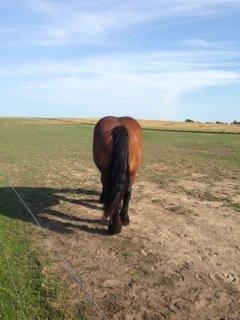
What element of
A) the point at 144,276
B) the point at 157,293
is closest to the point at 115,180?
the point at 144,276

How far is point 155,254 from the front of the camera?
6719 mm

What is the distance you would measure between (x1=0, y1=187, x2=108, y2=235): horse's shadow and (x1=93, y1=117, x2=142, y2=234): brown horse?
1.86ft

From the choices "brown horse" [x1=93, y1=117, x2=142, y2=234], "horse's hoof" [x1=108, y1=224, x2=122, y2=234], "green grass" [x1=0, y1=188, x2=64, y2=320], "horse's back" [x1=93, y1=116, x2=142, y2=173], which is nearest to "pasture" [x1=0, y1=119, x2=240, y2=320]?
"green grass" [x1=0, y1=188, x2=64, y2=320]

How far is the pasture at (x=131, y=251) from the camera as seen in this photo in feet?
16.7

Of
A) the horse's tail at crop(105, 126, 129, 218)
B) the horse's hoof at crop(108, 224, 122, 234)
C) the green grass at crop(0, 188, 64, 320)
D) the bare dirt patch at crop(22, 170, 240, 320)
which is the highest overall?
the horse's tail at crop(105, 126, 129, 218)

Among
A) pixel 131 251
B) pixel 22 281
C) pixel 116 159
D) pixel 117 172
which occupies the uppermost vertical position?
pixel 116 159

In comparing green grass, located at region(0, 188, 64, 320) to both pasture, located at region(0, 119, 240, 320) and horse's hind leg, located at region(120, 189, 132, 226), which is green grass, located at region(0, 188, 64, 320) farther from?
horse's hind leg, located at region(120, 189, 132, 226)

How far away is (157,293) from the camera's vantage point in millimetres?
5402

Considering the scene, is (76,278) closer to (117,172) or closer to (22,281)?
(22,281)

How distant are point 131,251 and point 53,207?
334 cm

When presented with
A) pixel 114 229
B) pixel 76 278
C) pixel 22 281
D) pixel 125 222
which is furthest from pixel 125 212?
pixel 22 281

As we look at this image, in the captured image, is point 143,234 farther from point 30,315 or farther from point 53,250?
point 30,315

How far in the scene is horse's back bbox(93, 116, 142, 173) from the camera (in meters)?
7.86

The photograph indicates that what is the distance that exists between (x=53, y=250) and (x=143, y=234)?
69.2 inches
